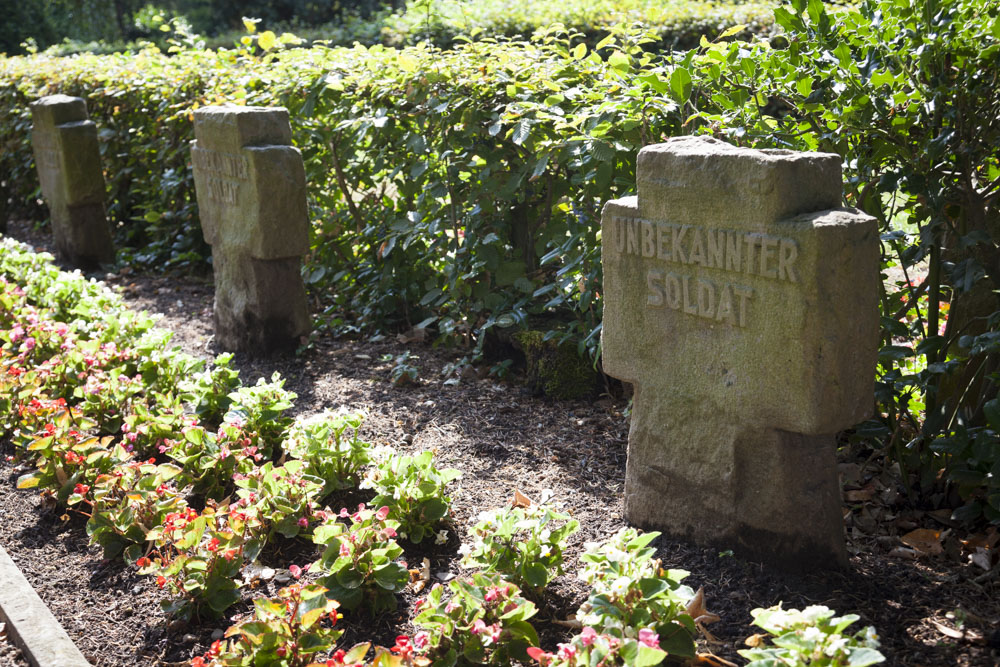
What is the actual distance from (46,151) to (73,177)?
48 cm

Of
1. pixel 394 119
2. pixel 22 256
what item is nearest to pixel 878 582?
pixel 394 119

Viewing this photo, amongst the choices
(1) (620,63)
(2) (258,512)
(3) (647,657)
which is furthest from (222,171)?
(3) (647,657)

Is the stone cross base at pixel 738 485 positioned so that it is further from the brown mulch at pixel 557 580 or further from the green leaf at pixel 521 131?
the green leaf at pixel 521 131

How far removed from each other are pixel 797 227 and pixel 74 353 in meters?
3.50

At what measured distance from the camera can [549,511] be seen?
→ 2.80 m

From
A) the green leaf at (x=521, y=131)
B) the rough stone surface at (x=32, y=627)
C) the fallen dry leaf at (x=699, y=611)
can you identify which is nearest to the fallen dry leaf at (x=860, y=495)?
the fallen dry leaf at (x=699, y=611)

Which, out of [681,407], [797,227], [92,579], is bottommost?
[92,579]

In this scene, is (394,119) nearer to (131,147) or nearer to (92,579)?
(92,579)

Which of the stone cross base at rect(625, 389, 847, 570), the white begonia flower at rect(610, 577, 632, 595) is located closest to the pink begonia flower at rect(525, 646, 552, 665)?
the white begonia flower at rect(610, 577, 632, 595)

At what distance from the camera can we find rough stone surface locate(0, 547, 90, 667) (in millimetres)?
2771

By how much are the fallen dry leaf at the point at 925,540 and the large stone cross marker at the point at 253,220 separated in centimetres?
339

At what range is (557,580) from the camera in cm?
291

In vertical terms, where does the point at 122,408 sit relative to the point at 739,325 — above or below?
below

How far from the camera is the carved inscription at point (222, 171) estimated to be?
5.05 m
